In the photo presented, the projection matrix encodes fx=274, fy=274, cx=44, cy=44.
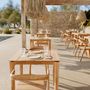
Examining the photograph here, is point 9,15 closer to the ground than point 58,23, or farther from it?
farther from it

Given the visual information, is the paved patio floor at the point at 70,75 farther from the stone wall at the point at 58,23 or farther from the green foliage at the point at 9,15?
the green foliage at the point at 9,15

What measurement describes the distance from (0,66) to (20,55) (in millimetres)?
2862

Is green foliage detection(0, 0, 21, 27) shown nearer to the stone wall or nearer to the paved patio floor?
the stone wall

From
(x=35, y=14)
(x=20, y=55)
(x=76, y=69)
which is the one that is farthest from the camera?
(x=76, y=69)

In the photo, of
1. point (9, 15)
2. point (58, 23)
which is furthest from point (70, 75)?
point (9, 15)

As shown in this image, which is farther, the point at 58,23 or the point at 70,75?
the point at 58,23

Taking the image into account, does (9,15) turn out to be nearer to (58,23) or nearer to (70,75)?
(58,23)

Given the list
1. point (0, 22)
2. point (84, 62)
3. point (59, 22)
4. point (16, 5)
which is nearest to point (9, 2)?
point (16, 5)

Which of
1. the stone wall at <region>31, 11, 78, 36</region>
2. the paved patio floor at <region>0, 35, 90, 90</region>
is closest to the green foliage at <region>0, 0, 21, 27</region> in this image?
the stone wall at <region>31, 11, 78, 36</region>

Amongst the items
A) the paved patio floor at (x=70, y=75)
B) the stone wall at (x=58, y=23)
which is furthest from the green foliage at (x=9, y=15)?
the paved patio floor at (x=70, y=75)

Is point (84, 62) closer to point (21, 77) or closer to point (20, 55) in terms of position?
point (20, 55)

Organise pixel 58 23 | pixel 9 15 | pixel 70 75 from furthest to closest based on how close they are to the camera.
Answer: pixel 9 15
pixel 58 23
pixel 70 75

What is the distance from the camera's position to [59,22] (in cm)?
1972

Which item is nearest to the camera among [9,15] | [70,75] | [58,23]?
[70,75]
